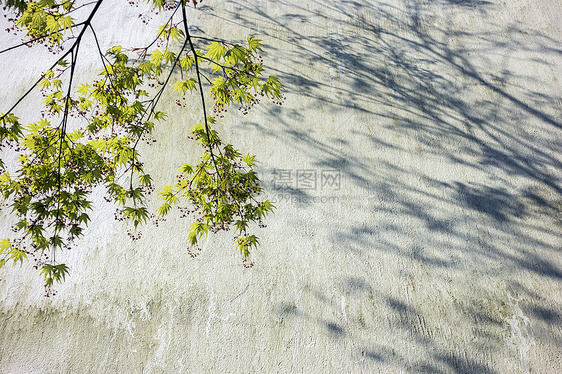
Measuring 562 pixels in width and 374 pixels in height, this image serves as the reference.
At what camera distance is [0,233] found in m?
3.30

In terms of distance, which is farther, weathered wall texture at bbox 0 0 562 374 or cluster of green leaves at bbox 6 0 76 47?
weathered wall texture at bbox 0 0 562 374

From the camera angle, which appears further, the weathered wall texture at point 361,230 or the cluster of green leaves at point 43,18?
the weathered wall texture at point 361,230

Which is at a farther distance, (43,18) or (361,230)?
(361,230)

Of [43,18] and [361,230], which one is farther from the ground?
[43,18]

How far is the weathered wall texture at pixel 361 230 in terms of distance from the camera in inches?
109

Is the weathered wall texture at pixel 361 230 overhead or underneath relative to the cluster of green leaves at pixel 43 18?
underneath

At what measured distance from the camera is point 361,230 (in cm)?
322

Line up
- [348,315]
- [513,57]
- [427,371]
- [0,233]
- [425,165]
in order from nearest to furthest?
[427,371], [348,315], [0,233], [425,165], [513,57]

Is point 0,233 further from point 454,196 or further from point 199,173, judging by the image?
point 454,196

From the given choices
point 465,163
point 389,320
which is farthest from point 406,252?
point 465,163

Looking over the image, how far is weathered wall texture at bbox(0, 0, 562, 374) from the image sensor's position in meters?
2.77

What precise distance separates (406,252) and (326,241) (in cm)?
75

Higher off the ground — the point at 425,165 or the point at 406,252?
the point at 425,165

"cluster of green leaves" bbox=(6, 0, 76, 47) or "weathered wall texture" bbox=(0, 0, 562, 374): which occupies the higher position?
"cluster of green leaves" bbox=(6, 0, 76, 47)
